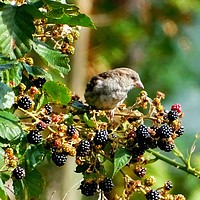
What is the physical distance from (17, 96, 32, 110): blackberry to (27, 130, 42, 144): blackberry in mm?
122

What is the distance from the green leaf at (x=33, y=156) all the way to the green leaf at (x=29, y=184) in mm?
95

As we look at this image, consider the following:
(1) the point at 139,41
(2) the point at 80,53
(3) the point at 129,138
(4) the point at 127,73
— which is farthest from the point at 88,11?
(3) the point at 129,138

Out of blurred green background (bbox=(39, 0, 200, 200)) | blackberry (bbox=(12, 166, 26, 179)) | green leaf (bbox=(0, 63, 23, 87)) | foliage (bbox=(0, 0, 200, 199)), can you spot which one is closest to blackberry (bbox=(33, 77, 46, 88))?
foliage (bbox=(0, 0, 200, 199))

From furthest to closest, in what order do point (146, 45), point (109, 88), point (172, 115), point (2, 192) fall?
point (146, 45) < point (109, 88) < point (172, 115) < point (2, 192)

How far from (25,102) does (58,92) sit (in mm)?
188

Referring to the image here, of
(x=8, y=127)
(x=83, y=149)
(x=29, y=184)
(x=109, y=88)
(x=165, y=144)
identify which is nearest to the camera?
(x=8, y=127)

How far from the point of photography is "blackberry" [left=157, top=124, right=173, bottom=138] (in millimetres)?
3365

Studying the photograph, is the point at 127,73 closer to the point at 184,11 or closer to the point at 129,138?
the point at 129,138

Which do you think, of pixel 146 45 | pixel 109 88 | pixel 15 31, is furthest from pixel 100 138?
pixel 146 45

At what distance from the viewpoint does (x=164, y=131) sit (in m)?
3.37

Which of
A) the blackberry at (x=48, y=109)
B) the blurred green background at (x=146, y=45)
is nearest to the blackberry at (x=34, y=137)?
the blackberry at (x=48, y=109)

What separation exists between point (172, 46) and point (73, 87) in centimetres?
261

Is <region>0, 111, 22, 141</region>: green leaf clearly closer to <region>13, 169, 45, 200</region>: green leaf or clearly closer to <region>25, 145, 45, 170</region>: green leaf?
<region>25, 145, 45, 170</region>: green leaf

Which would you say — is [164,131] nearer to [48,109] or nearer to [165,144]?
[165,144]
